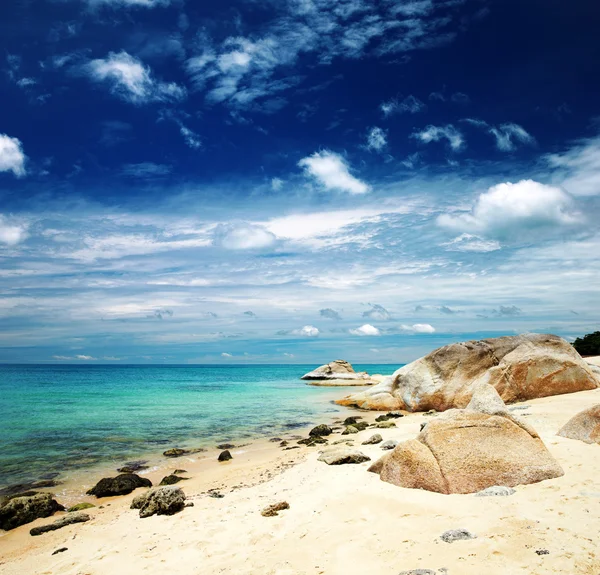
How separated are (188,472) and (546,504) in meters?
12.6

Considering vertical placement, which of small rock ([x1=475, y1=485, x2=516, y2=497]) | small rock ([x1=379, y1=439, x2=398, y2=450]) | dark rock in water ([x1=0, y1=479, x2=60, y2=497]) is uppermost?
small rock ([x1=475, y1=485, x2=516, y2=497])

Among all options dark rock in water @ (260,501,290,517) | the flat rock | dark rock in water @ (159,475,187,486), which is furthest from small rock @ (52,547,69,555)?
the flat rock

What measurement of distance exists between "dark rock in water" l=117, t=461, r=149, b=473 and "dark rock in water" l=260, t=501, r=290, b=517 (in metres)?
9.55

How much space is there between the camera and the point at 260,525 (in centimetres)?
821

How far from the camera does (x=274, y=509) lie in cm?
880

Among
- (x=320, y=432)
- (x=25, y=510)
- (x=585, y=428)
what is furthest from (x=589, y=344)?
(x=25, y=510)

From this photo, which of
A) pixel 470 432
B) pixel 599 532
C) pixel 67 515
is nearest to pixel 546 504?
pixel 599 532

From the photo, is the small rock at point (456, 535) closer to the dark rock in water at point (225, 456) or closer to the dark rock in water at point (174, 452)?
the dark rock in water at point (225, 456)

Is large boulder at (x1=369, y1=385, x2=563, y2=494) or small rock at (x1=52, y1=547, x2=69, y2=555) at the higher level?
large boulder at (x1=369, y1=385, x2=563, y2=494)

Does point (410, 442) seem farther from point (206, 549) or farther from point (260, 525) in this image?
point (206, 549)

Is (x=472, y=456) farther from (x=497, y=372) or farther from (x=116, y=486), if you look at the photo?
(x=497, y=372)

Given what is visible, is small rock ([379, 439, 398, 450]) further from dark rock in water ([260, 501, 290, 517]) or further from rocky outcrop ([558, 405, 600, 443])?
dark rock in water ([260, 501, 290, 517])

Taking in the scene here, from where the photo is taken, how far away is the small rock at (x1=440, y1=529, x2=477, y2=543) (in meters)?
6.13

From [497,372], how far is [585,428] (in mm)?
11640
